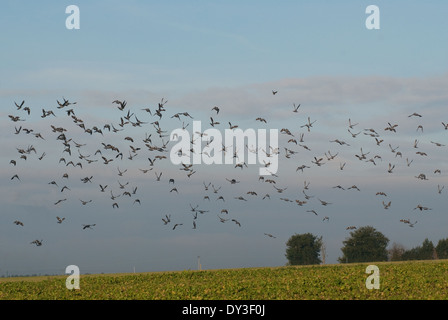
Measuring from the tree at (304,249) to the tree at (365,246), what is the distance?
234 inches

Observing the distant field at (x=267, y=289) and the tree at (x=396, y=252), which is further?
the tree at (x=396, y=252)

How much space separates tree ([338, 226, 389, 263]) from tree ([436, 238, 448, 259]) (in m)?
11.0

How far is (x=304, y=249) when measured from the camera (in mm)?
125312

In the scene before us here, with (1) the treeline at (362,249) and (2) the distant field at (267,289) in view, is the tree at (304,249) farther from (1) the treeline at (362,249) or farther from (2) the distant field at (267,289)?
(2) the distant field at (267,289)

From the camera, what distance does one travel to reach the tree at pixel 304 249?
124 m

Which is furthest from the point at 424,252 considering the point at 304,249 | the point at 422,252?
the point at 304,249

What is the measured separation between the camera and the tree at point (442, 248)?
124 meters

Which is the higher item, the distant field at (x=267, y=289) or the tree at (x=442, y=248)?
the distant field at (x=267, y=289)

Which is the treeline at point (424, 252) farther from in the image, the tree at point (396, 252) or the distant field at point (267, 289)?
the distant field at point (267, 289)

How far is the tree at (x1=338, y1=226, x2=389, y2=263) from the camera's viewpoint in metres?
123

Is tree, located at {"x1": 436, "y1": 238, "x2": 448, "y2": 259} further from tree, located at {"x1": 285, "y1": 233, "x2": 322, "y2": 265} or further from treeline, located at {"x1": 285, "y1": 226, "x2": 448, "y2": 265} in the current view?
tree, located at {"x1": 285, "y1": 233, "x2": 322, "y2": 265}

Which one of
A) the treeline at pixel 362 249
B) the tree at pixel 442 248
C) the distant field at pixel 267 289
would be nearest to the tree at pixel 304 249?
the treeline at pixel 362 249

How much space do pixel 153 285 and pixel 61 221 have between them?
29.5ft

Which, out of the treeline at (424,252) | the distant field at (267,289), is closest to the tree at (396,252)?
the treeline at (424,252)
